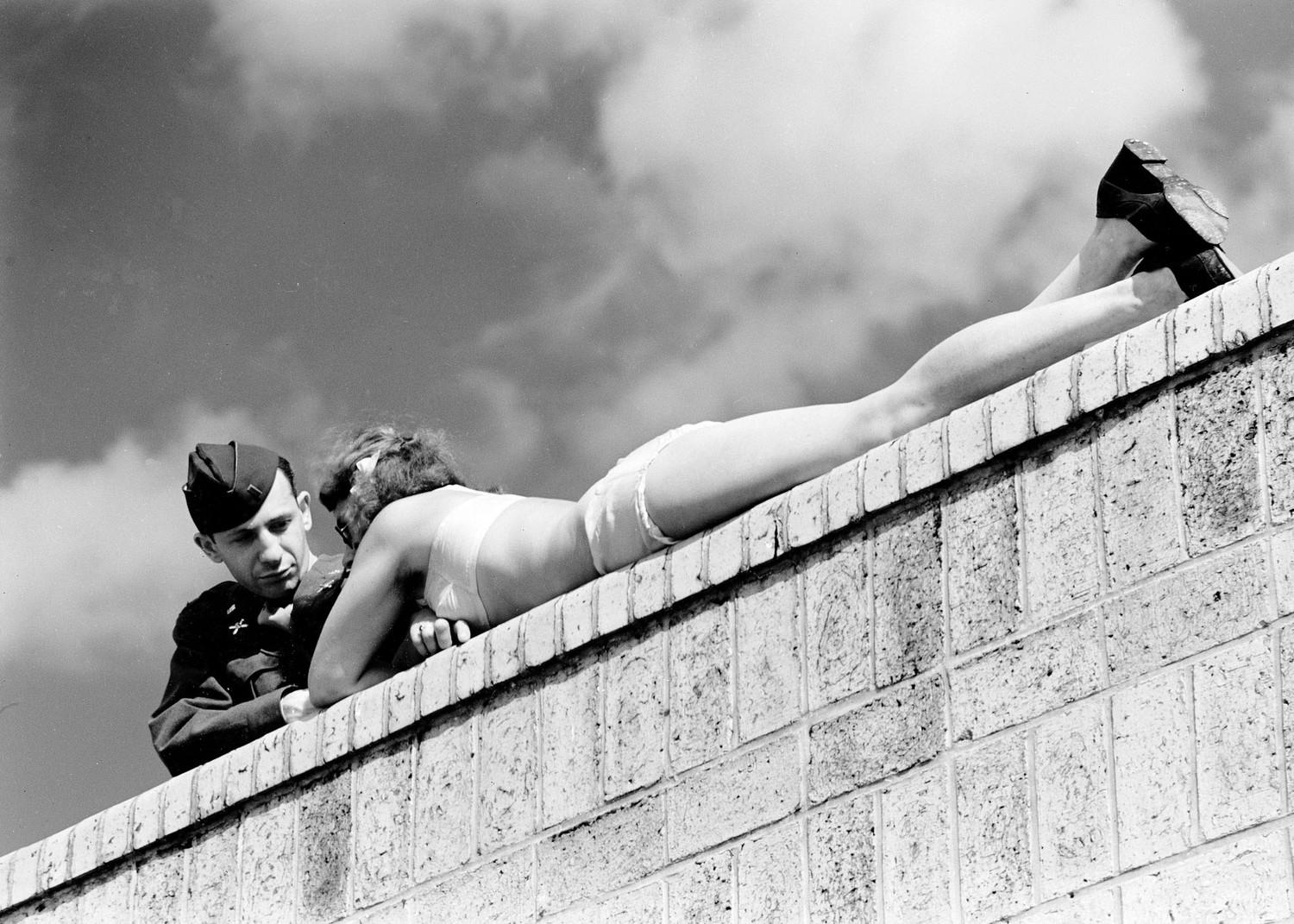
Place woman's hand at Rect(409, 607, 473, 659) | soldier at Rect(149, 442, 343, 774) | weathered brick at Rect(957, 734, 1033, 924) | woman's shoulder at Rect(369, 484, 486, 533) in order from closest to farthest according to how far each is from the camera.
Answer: weathered brick at Rect(957, 734, 1033, 924), woman's hand at Rect(409, 607, 473, 659), woman's shoulder at Rect(369, 484, 486, 533), soldier at Rect(149, 442, 343, 774)

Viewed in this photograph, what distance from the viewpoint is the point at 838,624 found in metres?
5.15

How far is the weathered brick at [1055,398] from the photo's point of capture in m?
4.79

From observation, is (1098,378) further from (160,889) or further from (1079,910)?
(160,889)

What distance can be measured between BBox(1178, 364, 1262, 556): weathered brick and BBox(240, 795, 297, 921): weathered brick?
3025 millimetres

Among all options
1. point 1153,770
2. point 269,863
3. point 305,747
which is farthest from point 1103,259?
point 269,863

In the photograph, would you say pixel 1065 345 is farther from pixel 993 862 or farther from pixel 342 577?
pixel 342 577

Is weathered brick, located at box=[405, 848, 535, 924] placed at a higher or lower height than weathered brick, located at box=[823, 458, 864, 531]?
lower

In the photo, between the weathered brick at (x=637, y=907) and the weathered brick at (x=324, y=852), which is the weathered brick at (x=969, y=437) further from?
the weathered brick at (x=324, y=852)

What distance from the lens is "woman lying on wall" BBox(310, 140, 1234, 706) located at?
5016 mm

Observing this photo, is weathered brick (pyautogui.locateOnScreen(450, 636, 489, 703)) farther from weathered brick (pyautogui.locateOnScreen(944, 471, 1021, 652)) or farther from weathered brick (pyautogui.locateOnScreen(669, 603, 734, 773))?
weathered brick (pyautogui.locateOnScreen(944, 471, 1021, 652))

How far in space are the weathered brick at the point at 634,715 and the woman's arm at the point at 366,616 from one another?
103cm

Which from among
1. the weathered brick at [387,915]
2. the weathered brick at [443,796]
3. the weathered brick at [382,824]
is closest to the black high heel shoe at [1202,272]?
the weathered brick at [443,796]

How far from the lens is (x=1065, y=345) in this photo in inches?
198

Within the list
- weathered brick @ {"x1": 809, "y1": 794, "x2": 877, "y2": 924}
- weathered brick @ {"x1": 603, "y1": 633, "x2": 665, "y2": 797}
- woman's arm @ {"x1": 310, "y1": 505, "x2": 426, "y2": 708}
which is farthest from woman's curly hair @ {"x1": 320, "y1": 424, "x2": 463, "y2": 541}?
weathered brick @ {"x1": 809, "y1": 794, "x2": 877, "y2": 924}
